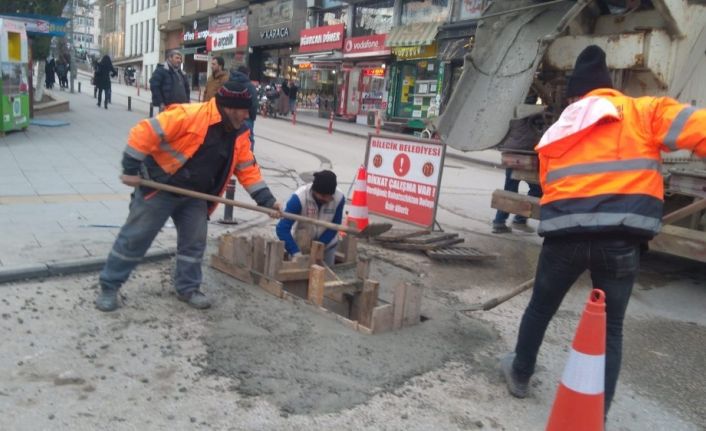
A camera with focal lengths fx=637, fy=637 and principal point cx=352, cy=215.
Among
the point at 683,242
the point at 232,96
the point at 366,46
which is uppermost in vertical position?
the point at 366,46

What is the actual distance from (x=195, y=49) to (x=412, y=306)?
157 ft

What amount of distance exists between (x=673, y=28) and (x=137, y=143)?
16.3 ft

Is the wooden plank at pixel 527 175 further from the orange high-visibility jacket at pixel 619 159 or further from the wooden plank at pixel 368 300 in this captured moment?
the orange high-visibility jacket at pixel 619 159

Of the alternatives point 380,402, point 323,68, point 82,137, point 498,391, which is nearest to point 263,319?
point 380,402

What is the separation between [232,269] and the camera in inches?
205

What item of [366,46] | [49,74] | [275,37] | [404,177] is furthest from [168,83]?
[275,37]

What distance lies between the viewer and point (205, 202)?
456cm

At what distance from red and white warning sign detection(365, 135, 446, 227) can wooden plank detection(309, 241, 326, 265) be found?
202 cm

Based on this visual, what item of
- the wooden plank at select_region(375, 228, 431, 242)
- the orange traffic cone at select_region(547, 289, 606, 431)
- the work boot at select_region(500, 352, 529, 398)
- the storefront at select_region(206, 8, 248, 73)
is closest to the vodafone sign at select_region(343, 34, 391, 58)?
the storefront at select_region(206, 8, 248, 73)

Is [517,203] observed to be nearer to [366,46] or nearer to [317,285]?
[317,285]

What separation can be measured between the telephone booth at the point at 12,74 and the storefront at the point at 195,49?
3518cm

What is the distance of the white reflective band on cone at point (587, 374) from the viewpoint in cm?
265

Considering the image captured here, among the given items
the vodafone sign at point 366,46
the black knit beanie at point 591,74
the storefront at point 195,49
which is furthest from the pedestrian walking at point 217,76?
the storefront at point 195,49

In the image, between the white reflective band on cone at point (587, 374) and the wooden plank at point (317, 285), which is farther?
the wooden plank at point (317, 285)
